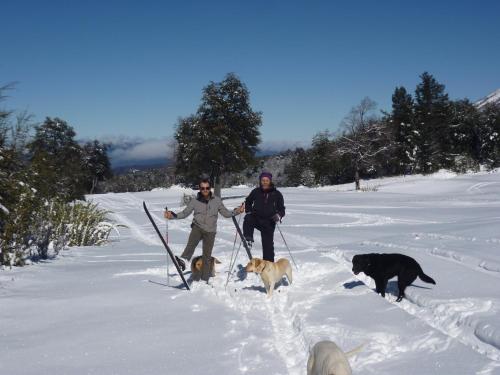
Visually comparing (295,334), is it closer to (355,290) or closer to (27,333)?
(355,290)

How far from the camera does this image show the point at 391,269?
6.73 m

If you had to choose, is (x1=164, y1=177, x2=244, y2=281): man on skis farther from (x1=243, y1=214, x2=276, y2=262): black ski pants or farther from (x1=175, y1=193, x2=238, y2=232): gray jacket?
(x1=243, y1=214, x2=276, y2=262): black ski pants

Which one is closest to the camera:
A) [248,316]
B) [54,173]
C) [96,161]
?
[248,316]

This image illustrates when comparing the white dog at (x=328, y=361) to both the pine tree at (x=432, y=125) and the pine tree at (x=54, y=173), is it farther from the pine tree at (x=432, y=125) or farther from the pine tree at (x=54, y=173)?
the pine tree at (x=432, y=125)

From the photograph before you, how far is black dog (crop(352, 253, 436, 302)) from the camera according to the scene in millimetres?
6605

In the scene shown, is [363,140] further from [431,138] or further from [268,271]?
[268,271]

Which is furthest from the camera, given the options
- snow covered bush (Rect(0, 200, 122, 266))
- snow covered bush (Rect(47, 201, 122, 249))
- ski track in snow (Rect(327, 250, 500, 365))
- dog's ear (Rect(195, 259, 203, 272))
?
snow covered bush (Rect(47, 201, 122, 249))

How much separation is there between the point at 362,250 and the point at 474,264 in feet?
8.20

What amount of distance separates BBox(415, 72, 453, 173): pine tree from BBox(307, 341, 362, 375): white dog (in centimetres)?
4430

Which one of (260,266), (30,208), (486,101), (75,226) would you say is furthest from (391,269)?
(486,101)

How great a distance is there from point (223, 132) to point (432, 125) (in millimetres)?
26310

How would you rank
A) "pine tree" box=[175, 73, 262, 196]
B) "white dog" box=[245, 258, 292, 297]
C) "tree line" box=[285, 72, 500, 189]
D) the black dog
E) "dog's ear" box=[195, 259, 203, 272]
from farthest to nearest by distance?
"tree line" box=[285, 72, 500, 189]
"pine tree" box=[175, 73, 262, 196]
"dog's ear" box=[195, 259, 203, 272]
"white dog" box=[245, 258, 292, 297]
the black dog

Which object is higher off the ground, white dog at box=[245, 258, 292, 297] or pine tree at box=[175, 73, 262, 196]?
pine tree at box=[175, 73, 262, 196]

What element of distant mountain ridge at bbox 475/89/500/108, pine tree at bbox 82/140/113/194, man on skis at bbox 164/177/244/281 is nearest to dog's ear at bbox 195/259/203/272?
man on skis at bbox 164/177/244/281
